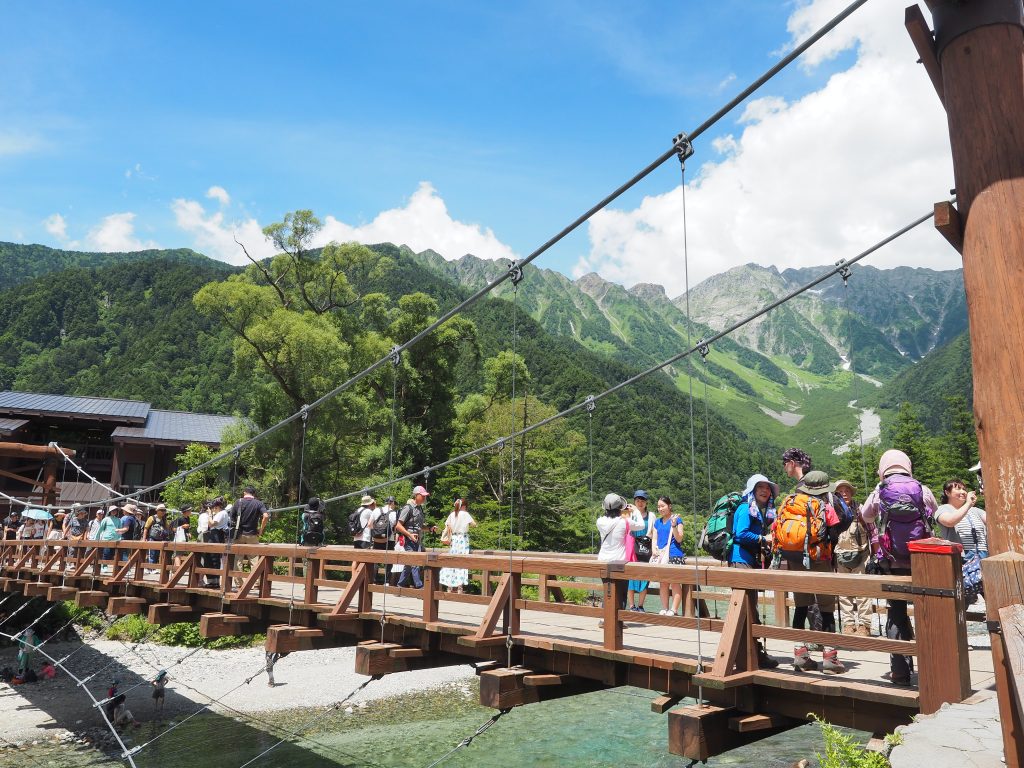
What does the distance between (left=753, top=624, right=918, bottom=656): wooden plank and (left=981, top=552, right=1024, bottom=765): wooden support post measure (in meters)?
1.24

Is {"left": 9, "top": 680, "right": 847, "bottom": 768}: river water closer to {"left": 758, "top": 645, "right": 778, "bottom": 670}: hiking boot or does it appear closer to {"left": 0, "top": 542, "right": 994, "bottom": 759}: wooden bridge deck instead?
{"left": 0, "top": 542, "right": 994, "bottom": 759}: wooden bridge deck

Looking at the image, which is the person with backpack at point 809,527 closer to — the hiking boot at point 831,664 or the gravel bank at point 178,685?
the hiking boot at point 831,664

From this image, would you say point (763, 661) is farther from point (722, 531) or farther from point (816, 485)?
point (816, 485)

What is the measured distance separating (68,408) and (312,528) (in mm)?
23977

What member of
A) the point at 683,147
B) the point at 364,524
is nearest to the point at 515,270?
the point at 683,147

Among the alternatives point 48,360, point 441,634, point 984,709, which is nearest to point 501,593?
point 441,634

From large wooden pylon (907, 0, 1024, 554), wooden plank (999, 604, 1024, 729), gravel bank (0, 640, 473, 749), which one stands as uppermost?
large wooden pylon (907, 0, 1024, 554)

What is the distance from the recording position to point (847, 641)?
11.9 feet

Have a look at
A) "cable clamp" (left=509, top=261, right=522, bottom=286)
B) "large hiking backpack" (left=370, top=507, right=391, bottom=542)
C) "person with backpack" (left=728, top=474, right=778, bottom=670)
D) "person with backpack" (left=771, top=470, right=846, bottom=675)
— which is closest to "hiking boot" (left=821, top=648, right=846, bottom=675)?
"person with backpack" (left=771, top=470, right=846, bottom=675)

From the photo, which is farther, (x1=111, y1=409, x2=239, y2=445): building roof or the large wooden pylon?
(x1=111, y1=409, x2=239, y2=445): building roof

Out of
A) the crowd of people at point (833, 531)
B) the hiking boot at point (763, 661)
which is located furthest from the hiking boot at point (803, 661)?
the hiking boot at point (763, 661)

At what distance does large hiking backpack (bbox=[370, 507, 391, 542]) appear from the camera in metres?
8.69

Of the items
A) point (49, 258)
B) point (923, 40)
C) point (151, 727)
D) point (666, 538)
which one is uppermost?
point (49, 258)

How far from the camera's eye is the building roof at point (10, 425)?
25.6 m
